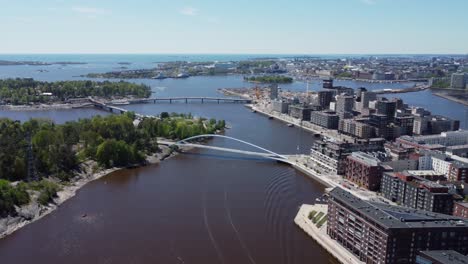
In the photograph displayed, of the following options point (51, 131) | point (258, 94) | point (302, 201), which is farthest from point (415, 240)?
point (258, 94)

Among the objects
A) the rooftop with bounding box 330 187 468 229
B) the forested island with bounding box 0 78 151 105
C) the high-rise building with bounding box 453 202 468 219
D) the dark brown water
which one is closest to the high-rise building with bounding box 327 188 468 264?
→ the rooftop with bounding box 330 187 468 229

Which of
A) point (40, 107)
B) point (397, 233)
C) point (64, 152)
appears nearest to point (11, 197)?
point (64, 152)

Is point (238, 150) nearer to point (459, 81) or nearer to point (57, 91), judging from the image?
point (57, 91)

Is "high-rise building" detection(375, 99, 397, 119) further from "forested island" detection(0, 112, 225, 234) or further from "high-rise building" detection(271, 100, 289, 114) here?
"forested island" detection(0, 112, 225, 234)

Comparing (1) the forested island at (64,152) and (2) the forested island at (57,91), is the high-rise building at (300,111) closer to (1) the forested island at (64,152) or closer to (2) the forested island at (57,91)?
(1) the forested island at (64,152)

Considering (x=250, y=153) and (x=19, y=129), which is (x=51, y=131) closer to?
(x=19, y=129)
